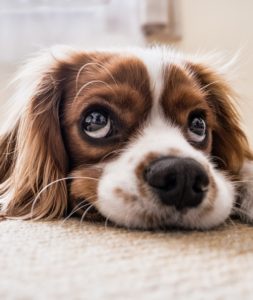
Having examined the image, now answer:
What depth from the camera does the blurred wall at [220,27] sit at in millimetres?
2504

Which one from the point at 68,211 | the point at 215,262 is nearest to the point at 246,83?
the point at 68,211

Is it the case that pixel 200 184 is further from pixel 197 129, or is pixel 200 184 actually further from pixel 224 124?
pixel 224 124

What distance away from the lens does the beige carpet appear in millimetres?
607

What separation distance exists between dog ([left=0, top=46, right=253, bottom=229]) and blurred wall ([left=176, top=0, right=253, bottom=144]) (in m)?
1.09

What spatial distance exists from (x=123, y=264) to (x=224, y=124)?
0.90 meters

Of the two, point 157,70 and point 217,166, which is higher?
point 157,70

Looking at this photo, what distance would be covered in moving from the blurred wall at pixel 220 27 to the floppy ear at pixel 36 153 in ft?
4.12

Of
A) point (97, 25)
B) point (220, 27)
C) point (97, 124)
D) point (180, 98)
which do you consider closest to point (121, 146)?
point (97, 124)

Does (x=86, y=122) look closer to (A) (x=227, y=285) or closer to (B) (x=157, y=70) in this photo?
(B) (x=157, y=70)

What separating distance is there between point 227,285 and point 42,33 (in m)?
2.02

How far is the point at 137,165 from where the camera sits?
1.02 meters

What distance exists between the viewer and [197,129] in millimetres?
1299

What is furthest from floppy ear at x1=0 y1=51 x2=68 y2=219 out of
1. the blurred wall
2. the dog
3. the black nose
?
the blurred wall

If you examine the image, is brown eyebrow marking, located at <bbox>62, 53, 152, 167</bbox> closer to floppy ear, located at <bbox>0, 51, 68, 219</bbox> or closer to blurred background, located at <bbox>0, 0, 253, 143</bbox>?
floppy ear, located at <bbox>0, 51, 68, 219</bbox>
